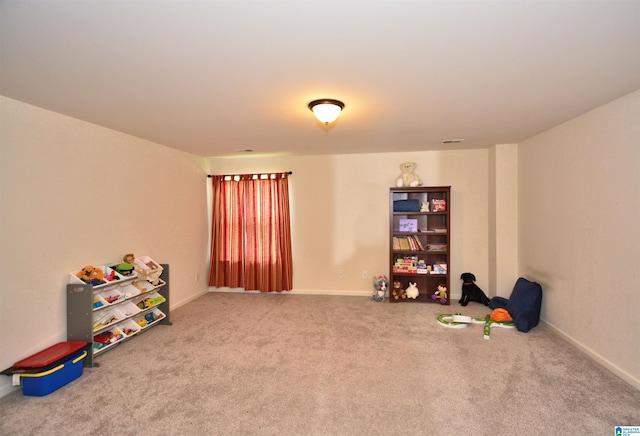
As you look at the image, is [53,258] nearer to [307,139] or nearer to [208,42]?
[208,42]

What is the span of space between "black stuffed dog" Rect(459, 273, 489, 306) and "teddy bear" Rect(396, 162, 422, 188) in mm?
1517

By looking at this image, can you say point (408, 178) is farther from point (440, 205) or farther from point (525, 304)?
point (525, 304)

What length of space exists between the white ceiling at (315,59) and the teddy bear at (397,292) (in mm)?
2537

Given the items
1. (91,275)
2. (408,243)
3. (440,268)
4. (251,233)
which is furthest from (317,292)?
(91,275)

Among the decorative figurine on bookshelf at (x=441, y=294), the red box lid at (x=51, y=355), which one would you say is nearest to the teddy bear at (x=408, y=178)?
the decorative figurine on bookshelf at (x=441, y=294)

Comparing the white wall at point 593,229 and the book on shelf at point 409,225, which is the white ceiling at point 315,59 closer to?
the white wall at point 593,229

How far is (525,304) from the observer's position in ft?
11.8

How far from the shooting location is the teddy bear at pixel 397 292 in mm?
4639

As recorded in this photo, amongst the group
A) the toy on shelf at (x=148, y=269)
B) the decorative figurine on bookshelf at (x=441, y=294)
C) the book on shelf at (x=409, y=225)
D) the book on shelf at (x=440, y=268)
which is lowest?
the decorative figurine on bookshelf at (x=441, y=294)

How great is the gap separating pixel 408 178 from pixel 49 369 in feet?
14.5

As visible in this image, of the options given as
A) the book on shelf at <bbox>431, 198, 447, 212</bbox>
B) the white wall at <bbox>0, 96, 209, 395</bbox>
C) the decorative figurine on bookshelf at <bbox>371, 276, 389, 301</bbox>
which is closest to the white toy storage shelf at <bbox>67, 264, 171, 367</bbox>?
the white wall at <bbox>0, 96, 209, 395</bbox>

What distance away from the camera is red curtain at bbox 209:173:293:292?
199 inches

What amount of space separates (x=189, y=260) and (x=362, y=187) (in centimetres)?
290

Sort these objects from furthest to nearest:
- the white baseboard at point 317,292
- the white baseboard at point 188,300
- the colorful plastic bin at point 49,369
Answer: the white baseboard at point 317,292
the white baseboard at point 188,300
the colorful plastic bin at point 49,369
